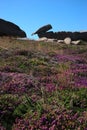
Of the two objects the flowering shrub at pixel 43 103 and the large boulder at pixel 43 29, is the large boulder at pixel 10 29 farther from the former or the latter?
the flowering shrub at pixel 43 103

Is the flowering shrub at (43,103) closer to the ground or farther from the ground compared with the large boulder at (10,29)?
closer to the ground

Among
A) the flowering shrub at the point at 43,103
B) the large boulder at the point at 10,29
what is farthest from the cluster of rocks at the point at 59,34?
the flowering shrub at the point at 43,103

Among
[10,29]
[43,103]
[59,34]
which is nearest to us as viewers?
[43,103]

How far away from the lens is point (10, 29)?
5403 cm

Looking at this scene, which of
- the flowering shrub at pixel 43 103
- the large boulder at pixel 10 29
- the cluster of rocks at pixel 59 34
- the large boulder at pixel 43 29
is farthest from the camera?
the large boulder at pixel 43 29

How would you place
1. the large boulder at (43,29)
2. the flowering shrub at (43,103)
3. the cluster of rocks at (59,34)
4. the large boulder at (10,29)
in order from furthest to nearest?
the large boulder at (43,29)
the cluster of rocks at (59,34)
the large boulder at (10,29)
the flowering shrub at (43,103)

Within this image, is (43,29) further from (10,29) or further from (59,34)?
(10,29)

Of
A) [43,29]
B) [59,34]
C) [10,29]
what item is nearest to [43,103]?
[10,29]

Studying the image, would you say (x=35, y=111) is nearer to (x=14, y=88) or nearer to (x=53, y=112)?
(x=53, y=112)

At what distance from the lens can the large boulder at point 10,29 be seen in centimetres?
5200

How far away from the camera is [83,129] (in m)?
10.2

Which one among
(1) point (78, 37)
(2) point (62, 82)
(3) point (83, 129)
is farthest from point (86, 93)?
(1) point (78, 37)

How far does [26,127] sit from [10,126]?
636 mm

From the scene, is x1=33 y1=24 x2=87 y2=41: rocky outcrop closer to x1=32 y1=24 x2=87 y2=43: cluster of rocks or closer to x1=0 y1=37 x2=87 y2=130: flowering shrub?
x1=32 y1=24 x2=87 y2=43: cluster of rocks
